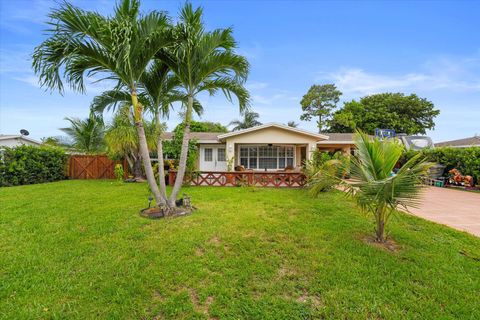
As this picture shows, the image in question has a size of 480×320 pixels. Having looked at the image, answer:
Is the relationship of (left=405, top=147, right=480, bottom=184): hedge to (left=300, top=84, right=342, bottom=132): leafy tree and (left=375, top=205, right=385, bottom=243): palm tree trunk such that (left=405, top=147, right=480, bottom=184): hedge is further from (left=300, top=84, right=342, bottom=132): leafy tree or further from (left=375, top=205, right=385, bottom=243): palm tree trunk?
(left=300, top=84, right=342, bottom=132): leafy tree

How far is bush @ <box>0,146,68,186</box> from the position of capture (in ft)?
37.1

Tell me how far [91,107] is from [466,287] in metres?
8.97

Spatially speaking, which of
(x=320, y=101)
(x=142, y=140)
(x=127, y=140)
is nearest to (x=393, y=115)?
(x=320, y=101)

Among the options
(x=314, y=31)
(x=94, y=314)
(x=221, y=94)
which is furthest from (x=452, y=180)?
(x=94, y=314)

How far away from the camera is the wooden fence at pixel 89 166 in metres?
15.1

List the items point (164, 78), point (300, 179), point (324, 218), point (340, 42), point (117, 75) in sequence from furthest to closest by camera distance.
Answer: point (340, 42) → point (300, 179) → point (164, 78) → point (324, 218) → point (117, 75)

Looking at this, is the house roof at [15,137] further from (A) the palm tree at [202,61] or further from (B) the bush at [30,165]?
(A) the palm tree at [202,61]

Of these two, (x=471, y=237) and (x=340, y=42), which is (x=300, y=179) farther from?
(x=340, y=42)

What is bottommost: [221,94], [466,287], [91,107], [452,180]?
[466,287]

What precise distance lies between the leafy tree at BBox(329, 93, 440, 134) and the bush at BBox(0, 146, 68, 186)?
29.6 m

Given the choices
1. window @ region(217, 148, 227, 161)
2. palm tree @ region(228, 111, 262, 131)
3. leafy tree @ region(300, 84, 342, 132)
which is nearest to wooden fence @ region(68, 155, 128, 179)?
window @ region(217, 148, 227, 161)

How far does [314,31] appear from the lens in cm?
1166

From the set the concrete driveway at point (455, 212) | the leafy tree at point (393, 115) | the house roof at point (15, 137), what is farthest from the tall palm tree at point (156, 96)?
the leafy tree at point (393, 115)

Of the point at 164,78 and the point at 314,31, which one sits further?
the point at 314,31
